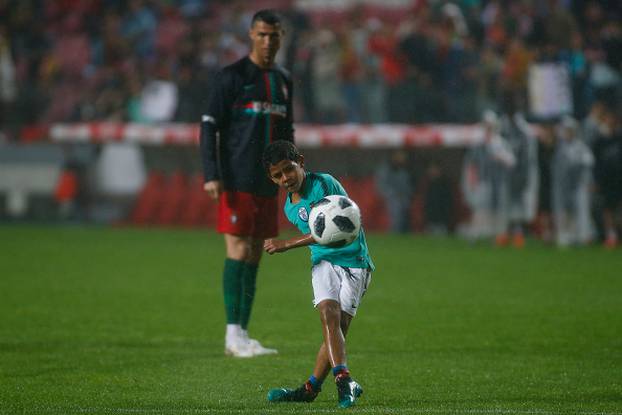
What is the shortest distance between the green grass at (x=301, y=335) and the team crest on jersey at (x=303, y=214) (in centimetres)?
100

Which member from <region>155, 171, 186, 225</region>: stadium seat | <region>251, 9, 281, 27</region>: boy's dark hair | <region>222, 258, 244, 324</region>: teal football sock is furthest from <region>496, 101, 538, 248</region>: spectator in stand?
<region>251, 9, 281, 27</region>: boy's dark hair

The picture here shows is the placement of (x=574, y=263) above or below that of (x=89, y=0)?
below

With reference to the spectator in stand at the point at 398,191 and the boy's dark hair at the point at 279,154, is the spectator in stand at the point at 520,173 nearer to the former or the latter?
the spectator in stand at the point at 398,191

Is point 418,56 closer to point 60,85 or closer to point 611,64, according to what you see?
point 611,64

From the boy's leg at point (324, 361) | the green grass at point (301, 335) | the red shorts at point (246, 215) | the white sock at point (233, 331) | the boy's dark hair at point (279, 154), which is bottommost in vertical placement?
the green grass at point (301, 335)

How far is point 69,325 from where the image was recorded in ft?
34.6

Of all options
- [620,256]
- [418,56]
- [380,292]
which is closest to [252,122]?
[380,292]

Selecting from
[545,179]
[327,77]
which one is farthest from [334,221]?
[327,77]

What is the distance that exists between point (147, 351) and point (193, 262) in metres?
7.62

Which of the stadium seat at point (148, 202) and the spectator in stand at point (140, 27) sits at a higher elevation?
the spectator in stand at point (140, 27)

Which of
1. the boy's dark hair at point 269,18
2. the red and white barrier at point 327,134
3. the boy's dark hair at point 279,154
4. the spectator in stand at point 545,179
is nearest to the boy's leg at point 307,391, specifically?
the boy's dark hair at point 279,154

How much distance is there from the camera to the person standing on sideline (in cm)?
928

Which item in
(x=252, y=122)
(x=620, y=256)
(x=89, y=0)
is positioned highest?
(x=89, y=0)

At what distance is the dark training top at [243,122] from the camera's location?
9328mm
